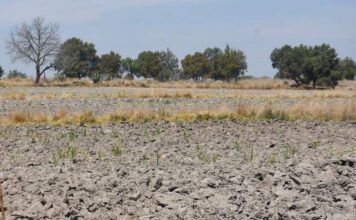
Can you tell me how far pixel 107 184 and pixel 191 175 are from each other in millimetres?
1322

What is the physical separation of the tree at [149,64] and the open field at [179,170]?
63.3 m

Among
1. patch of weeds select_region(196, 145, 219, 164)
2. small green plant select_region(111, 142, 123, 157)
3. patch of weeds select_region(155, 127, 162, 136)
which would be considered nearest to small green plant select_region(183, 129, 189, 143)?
patch of weeds select_region(155, 127, 162, 136)

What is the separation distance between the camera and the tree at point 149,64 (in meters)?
82.0

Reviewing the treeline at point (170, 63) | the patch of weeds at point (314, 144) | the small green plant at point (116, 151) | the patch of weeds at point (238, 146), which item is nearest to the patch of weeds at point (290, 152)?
the patch of weeds at point (314, 144)

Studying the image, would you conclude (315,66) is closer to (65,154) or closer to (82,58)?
(82,58)

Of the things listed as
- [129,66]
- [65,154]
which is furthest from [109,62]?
[65,154]

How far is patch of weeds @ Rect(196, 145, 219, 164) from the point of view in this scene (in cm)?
1135

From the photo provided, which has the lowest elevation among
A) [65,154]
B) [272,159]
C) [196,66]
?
[65,154]

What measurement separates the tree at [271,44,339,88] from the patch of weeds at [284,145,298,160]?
49237 millimetres

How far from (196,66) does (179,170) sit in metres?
72.6

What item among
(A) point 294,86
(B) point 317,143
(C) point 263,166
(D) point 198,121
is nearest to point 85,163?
(C) point 263,166

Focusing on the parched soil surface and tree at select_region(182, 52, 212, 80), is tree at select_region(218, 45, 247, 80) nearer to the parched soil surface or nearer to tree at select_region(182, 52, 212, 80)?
tree at select_region(182, 52, 212, 80)

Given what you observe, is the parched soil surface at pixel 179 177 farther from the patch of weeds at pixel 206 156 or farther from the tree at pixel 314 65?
the tree at pixel 314 65

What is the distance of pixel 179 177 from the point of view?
969 cm
